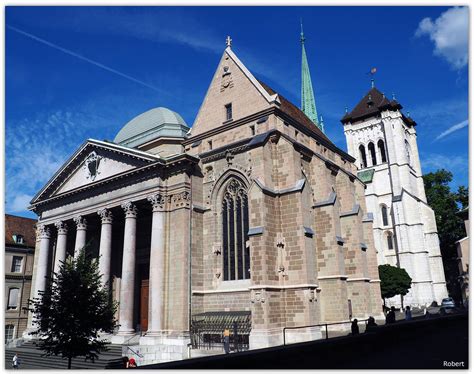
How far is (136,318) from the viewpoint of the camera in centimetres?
3009

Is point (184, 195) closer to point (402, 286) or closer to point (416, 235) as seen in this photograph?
point (402, 286)

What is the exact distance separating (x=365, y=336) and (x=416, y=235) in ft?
146

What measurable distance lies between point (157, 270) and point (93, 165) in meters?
11.0

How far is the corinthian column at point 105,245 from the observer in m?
27.2

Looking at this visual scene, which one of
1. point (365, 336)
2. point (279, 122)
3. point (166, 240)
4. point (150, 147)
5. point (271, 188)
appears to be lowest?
point (365, 336)

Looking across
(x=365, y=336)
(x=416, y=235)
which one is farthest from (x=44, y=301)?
(x=416, y=235)

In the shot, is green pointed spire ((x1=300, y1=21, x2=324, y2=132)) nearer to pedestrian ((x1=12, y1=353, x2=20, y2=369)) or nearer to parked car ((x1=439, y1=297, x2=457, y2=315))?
parked car ((x1=439, y1=297, x2=457, y2=315))

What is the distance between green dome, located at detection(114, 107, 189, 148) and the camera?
36.9 meters

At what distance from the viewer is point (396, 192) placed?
5597 centimetres

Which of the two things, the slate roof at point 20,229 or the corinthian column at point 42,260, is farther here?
the slate roof at point 20,229

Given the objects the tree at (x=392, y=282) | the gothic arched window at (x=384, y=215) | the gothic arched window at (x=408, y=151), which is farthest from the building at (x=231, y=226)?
the gothic arched window at (x=408, y=151)

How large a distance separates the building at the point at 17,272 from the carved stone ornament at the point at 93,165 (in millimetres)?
14539

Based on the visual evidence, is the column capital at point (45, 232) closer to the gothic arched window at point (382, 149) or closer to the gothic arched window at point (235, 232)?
the gothic arched window at point (235, 232)

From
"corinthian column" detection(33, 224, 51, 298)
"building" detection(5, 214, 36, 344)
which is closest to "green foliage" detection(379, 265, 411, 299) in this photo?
"corinthian column" detection(33, 224, 51, 298)
